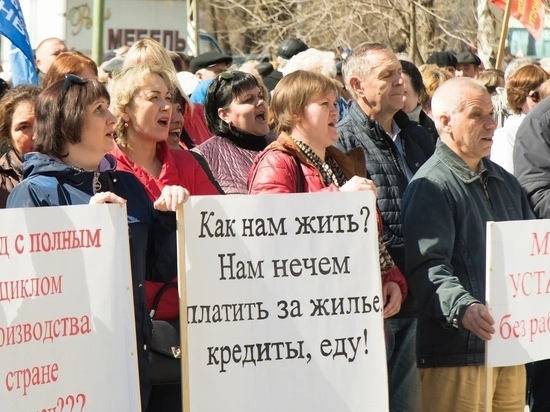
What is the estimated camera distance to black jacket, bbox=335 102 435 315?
5.86 meters

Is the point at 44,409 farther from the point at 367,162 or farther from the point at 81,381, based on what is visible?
the point at 367,162

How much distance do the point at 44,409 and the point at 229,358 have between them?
2.65 ft

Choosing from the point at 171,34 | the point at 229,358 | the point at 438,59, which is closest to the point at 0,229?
the point at 229,358

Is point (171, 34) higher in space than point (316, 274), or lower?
higher

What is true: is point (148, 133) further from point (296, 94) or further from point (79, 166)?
point (296, 94)

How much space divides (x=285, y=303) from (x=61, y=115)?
121 centimetres

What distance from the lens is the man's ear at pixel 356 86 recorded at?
6375 millimetres

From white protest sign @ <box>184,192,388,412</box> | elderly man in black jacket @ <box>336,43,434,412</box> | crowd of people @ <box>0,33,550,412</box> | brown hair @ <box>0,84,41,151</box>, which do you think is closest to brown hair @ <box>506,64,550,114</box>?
crowd of people @ <box>0,33,550,412</box>

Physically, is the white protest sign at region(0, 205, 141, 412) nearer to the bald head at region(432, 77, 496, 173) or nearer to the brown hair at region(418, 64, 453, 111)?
the bald head at region(432, 77, 496, 173)

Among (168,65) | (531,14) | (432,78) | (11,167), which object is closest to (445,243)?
(11,167)

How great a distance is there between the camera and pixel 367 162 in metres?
5.98

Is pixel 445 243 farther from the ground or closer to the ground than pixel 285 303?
farther from the ground

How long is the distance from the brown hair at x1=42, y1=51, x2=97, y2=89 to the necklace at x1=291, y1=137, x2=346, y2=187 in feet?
6.18

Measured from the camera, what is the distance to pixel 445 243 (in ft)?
17.8
